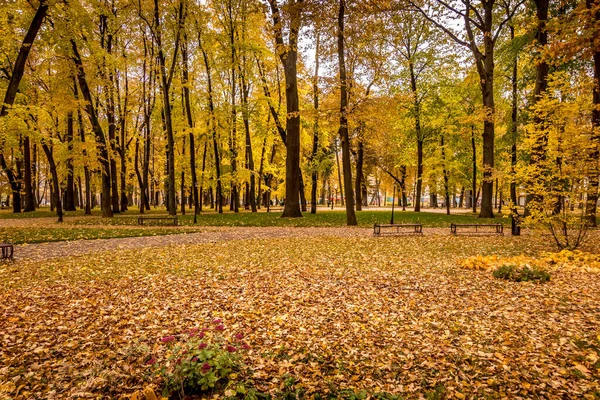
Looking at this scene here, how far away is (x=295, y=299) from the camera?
5.48 metres

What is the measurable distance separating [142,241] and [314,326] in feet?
29.8

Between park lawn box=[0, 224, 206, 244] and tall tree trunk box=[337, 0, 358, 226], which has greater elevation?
tall tree trunk box=[337, 0, 358, 226]

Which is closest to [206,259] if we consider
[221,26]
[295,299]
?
[295,299]

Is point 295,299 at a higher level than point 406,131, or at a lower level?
lower

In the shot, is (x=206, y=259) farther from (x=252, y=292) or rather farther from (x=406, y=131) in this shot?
(x=406, y=131)

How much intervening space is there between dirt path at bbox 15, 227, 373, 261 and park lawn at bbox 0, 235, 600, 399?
1467 millimetres

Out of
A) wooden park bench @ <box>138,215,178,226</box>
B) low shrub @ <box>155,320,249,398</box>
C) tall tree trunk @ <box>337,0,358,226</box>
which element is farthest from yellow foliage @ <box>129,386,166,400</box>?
wooden park bench @ <box>138,215,178,226</box>

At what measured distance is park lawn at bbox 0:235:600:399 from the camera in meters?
3.22

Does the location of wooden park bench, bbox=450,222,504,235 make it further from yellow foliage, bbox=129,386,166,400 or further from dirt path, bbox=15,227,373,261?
yellow foliage, bbox=129,386,166,400

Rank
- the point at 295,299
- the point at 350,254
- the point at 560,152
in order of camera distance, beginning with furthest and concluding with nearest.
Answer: the point at 350,254 < the point at 560,152 < the point at 295,299

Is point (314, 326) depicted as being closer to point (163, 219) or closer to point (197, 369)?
point (197, 369)

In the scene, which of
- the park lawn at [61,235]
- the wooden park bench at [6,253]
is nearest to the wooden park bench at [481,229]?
the park lawn at [61,235]

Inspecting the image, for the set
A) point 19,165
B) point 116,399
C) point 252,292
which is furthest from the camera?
point 19,165

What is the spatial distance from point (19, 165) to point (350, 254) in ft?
112
